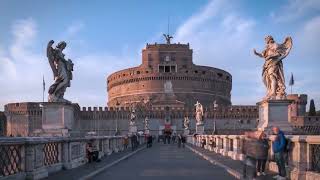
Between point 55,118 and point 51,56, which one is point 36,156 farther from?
point 51,56

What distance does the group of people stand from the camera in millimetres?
11820

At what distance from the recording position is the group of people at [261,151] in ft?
38.8

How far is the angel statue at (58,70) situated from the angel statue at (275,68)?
6729 millimetres

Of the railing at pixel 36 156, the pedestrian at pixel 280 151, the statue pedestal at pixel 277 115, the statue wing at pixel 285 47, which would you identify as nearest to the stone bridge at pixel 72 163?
the railing at pixel 36 156

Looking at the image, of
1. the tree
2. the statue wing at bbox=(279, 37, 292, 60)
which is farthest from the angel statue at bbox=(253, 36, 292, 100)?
the tree

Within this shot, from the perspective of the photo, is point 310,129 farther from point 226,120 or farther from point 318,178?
point 318,178

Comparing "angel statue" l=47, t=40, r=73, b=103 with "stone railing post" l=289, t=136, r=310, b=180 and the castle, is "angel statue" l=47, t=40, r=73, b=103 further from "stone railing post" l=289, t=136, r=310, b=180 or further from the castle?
the castle

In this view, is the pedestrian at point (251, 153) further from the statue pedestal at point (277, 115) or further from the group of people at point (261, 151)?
the statue pedestal at point (277, 115)

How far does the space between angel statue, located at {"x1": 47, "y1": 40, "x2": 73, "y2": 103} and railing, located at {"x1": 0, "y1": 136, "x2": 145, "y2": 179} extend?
1.67 meters

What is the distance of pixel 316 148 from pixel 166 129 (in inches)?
3380

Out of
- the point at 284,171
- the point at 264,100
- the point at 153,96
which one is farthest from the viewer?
the point at 153,96

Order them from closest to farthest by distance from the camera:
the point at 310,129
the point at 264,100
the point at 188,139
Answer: the point at 264,100 → the point at 188,139 → the point at 310,129

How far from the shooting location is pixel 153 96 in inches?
4478

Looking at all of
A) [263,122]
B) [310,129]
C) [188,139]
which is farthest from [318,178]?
[310,129]
